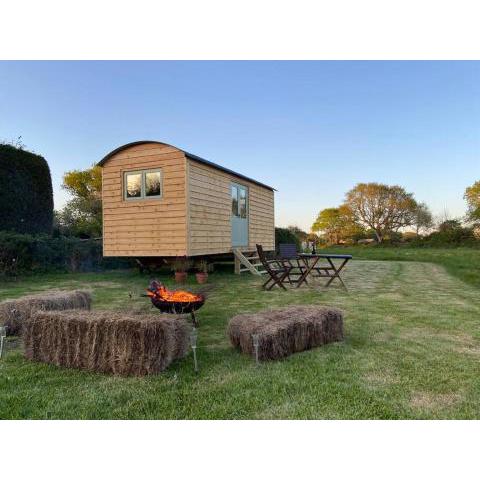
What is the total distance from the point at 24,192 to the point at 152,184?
6.01 metres

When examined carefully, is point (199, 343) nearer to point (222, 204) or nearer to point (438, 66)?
point (222, 204)

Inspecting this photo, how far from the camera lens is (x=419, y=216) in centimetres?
3078

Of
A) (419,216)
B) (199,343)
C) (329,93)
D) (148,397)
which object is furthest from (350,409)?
(419,216)

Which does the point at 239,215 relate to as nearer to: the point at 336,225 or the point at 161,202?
the point at 161,202

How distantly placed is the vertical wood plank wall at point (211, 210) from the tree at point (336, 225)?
19.7m

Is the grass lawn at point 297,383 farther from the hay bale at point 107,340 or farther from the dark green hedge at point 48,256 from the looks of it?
the dark green hedge at point 48,256

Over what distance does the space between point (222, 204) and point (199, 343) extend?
7427 mm

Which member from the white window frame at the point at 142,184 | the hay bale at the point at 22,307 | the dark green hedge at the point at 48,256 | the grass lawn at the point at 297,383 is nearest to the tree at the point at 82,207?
the dark green hedge at the point at 48,256

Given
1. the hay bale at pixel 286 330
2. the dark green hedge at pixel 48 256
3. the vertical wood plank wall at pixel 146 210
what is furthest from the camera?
the dark green hedge at pixel 48 256

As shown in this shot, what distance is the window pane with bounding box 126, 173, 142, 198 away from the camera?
973 centimetres

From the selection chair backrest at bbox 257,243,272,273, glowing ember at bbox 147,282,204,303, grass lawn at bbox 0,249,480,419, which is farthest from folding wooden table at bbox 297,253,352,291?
glowing ember at bbox 147,282,204,303

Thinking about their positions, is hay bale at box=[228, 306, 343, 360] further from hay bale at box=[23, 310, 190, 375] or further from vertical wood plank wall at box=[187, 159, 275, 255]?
vertical wood plank wall at box=[187, 159, 275, 255]

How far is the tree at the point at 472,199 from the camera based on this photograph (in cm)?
2765
